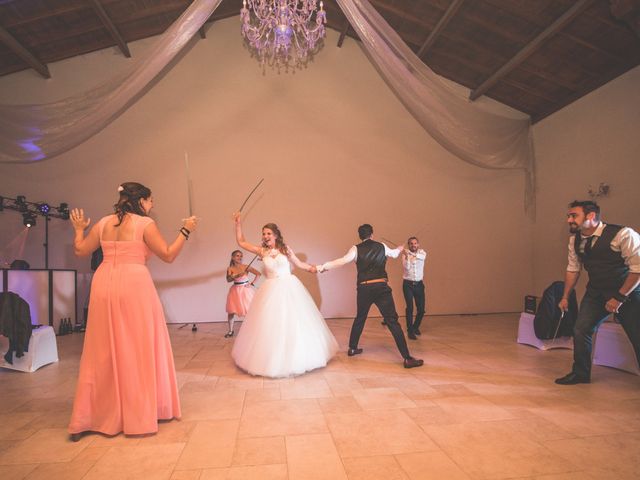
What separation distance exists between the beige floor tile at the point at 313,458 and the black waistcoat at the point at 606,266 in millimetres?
2565

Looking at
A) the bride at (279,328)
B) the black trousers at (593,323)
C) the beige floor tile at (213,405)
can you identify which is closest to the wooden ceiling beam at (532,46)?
the black trousers at (593,323)

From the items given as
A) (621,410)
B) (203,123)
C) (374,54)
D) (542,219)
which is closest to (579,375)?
(621,410)

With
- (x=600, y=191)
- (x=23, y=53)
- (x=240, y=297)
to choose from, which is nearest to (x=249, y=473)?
(x=240, y=297)

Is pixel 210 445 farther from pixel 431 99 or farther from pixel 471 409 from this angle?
pixel 431 99

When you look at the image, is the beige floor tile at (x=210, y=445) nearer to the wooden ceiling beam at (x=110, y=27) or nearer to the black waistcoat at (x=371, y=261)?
the black waistcoat at (x=371, y=261)

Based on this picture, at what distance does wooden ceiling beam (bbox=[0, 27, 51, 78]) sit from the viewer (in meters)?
5.83

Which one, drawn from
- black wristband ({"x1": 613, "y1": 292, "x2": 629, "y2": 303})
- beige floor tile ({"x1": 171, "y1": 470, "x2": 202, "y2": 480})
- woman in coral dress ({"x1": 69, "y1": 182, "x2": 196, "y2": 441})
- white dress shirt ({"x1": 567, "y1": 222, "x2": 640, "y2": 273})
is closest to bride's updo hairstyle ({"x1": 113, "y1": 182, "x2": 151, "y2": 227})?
woman in coral dress ({"x1": 69, "y1": 182, "x2": 196, "y2": 441})

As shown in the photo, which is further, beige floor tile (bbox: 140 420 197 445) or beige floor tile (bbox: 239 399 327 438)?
beige floor tile (bbox: 239 399 327 438)

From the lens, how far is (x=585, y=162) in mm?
6801

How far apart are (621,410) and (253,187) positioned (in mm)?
6304

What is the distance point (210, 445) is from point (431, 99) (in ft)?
9.87

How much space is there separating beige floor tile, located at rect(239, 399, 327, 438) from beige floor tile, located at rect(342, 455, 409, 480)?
A: 432mm

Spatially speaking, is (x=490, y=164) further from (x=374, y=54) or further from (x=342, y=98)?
(x=342, y=98)

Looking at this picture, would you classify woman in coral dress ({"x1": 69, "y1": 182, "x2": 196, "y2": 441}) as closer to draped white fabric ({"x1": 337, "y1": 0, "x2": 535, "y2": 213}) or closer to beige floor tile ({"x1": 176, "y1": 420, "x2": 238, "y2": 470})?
beige floor tile ({"x1": 176, "y1": 420, "x2": 238, "y2": 470})
